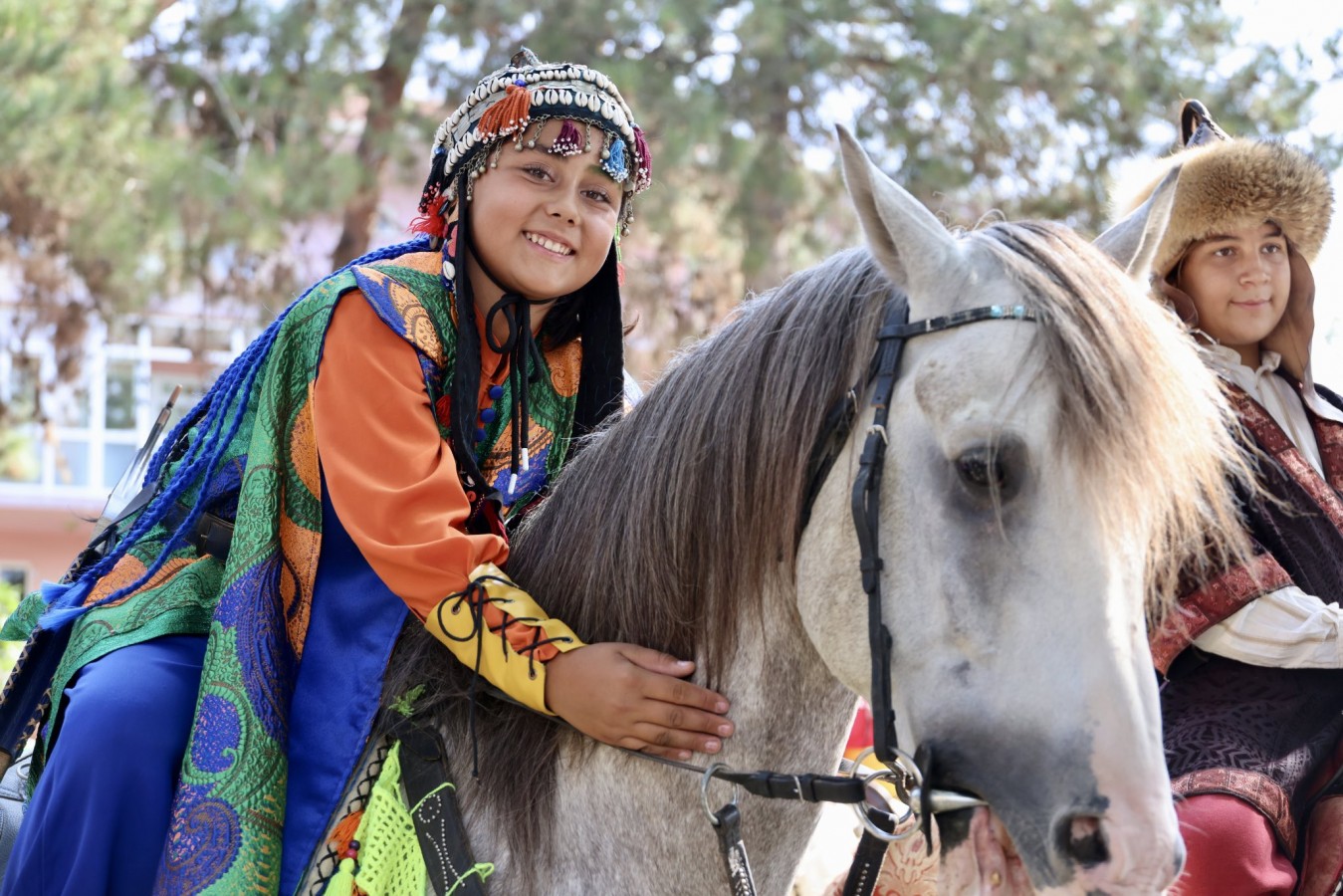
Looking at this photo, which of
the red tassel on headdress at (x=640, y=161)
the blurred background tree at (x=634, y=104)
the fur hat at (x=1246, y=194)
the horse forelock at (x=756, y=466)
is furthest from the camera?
the blurred background tree at (x=634, y=104)

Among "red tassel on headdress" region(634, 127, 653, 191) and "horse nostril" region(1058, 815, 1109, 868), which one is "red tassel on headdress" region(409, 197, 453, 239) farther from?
"horse nostril" region(1058, 815, 1109, 868)

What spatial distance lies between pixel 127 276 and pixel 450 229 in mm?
8459

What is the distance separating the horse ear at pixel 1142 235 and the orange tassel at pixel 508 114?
116 centimetres

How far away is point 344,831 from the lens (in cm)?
220

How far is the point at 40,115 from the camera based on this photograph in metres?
9.02

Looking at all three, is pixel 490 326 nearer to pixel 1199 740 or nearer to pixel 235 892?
pixel 235 892

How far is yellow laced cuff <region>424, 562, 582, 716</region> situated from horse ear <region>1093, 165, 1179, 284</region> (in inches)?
44.1

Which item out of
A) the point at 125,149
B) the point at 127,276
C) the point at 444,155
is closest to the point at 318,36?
the point at 125,149

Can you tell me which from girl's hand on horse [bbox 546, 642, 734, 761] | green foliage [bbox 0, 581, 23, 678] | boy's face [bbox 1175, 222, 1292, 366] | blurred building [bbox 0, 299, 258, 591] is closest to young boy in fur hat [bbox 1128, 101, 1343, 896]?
boy's face [bbox 1175, 222, 1292, 366]

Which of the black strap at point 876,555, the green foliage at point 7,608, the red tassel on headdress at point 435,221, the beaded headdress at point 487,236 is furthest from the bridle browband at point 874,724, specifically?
the green foliage at point 7,608

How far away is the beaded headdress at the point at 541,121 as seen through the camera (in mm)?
2570

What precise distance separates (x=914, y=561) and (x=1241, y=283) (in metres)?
1.72

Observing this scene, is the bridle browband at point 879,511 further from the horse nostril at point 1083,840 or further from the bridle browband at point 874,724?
the horse nostril at point 1083,840

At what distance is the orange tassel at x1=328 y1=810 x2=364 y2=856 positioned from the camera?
2184 mm
